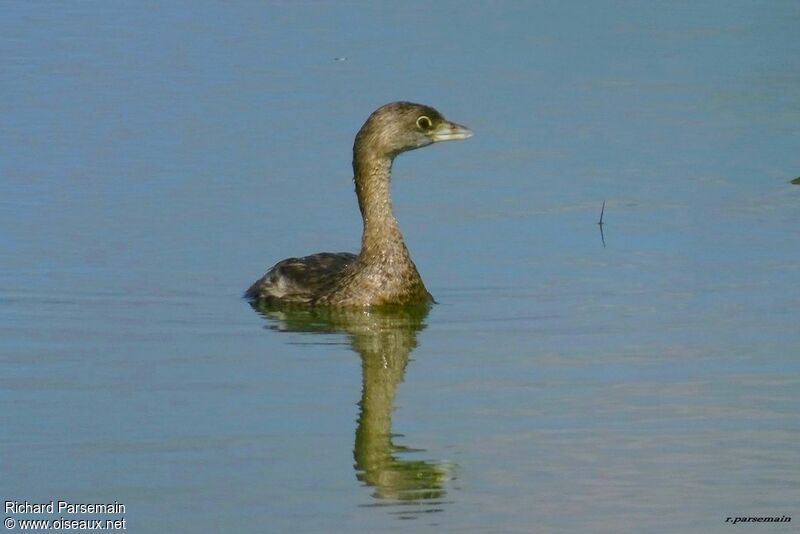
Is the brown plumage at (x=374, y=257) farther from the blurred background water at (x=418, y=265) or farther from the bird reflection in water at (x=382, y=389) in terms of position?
the blurred background water at (x=418, y=265)

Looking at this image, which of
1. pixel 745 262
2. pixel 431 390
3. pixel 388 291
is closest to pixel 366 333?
pixel 388 291

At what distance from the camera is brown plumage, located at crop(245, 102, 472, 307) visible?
13.4m

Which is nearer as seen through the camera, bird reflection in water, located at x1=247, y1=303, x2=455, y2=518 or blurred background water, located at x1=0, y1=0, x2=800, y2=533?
bird reflection in water, located at x1=247, y1=303, x2=455, y2=518

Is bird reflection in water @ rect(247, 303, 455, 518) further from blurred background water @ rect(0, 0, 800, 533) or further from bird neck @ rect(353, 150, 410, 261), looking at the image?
bird neck @ rect(353, 150, 410, 261)

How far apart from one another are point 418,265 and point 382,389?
138 inches

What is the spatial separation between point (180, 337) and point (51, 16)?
11.8 meters

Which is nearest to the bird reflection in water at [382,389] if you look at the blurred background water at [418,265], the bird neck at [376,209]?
the blurred background water at [418,265]

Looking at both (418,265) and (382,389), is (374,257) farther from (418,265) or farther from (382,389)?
(382,389)

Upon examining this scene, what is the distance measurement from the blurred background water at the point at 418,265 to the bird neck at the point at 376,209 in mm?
485

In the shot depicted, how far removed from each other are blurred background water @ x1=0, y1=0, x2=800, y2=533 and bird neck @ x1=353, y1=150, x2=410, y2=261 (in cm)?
49

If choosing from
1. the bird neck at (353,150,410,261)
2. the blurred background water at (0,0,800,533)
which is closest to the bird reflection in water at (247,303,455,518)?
the blurred background water at (0,0,800,533)

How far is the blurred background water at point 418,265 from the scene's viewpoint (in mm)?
9219

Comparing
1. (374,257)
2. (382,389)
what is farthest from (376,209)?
(382,389)

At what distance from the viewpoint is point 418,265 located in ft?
47.2
